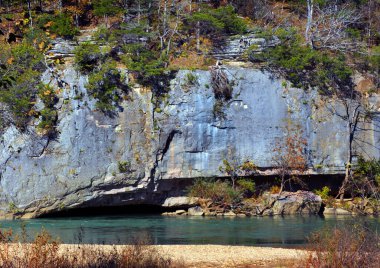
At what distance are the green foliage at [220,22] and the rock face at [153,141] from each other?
14.4 ft

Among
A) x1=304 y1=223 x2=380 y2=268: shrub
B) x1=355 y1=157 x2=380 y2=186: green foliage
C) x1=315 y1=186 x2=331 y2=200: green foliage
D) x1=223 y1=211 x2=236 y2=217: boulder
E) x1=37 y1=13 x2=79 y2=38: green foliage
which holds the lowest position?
x1=223 y1=211 x2=236 y2=217: boulder

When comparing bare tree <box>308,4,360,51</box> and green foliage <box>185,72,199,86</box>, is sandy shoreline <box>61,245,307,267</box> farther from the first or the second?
bare tree <box>308,4,360,51</box>

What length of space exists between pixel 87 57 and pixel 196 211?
10.6 meters

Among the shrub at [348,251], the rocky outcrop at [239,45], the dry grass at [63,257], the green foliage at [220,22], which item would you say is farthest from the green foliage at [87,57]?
the shrub at [348,251]

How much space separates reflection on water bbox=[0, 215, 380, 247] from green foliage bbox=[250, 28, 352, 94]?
30.3 ft

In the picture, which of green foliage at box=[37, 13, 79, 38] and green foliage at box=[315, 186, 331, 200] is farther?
green foliage at box=[37, 13, 79, 38]

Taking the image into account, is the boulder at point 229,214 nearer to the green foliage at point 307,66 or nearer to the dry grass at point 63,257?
the green foliage at point 307,66

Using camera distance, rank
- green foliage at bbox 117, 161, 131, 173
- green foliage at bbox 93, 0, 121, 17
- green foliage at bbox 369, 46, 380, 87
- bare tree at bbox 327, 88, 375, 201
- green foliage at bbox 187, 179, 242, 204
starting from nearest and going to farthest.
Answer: green foliage at bbox 187, 179, 242, 204 → green foliage at bbox 117, 161, 131, 173 → bare tree at bbox 327, 88, 375, 201 → green foliage at bbox 369, 46, 380, 87 → green foliage at bbox 93, 0, 121, 17

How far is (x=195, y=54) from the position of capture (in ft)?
118

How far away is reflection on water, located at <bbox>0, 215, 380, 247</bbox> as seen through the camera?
19.8 metres

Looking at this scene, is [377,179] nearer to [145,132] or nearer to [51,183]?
[145,132]

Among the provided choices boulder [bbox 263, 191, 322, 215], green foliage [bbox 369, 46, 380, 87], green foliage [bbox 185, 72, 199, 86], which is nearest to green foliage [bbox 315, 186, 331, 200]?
boulder [bbox 263, 191, 322, 215]

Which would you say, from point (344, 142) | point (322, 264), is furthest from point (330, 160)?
point (322, 264)

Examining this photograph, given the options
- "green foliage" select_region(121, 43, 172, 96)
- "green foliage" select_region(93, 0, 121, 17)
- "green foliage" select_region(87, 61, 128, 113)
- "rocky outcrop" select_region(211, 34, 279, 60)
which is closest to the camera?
"green foliage" select_region(87, 61, 128, 113)
